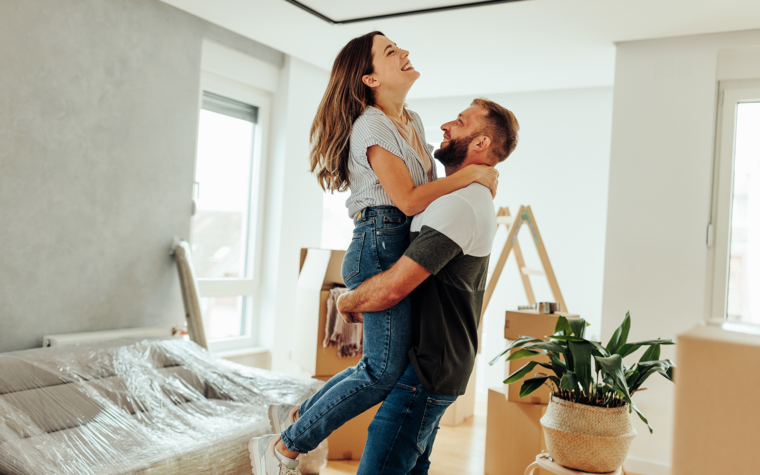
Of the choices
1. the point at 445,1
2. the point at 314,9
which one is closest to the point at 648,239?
the point at 445,1

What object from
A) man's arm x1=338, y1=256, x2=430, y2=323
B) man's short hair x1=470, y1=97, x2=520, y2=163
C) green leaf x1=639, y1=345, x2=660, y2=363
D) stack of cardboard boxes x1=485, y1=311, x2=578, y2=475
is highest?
man's short hair x1=470, y1=97, x2=520, y2=163

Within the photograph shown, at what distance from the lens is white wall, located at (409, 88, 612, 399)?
4.16 metres

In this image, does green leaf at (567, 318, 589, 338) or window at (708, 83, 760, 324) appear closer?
green leaf at (567, 318, 589, 338)

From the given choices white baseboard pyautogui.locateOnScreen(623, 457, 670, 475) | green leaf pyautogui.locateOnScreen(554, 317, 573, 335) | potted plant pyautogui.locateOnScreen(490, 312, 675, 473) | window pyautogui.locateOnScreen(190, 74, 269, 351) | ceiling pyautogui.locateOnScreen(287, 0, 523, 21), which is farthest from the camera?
window pyautogui.locateOnScreen(190, 74, 269, 351)

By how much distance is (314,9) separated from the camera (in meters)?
3.07

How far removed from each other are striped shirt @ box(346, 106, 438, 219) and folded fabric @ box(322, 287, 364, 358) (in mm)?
1575

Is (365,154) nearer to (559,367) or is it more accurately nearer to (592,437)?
(559,367)

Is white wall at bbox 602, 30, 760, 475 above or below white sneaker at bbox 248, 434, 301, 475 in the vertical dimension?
above

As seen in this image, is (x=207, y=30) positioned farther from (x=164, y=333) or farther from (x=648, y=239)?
(x=648, y=239)

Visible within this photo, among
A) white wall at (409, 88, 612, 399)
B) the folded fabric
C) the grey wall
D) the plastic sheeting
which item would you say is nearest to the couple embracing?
the plastic sheeting

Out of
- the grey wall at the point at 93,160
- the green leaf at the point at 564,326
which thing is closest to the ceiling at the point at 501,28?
the grey wall at the point at 93,160

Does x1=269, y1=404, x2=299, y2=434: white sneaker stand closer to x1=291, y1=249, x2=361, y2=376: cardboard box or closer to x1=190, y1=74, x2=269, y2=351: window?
x1=291, y1=249, x2=361, y2=376: cardboard box

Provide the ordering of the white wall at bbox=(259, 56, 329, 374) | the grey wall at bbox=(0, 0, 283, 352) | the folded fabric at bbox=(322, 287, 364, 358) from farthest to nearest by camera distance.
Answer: the white wall at bbox=(259, 56, 329, 374) < the folded fabric at bbox=(322, 287, 364, 358) < the grey wall at bbox=(0, 0, 283, 352)

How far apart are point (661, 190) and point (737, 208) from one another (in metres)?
0.43
